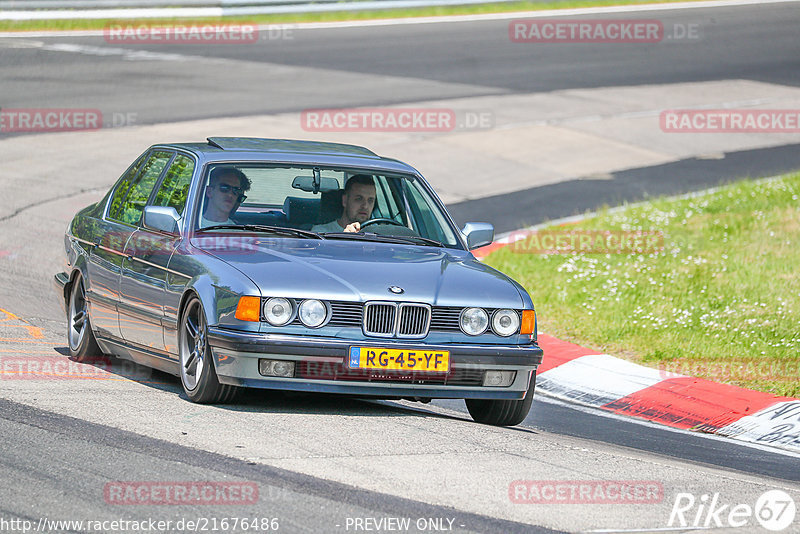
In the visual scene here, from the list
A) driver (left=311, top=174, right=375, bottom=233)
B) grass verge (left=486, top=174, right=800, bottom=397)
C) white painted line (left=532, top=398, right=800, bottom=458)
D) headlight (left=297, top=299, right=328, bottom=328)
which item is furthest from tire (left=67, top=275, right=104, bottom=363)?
grass verge (left=486, top=174, right=800, bottom=397)

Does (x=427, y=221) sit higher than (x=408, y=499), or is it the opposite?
(x=427, y=221)

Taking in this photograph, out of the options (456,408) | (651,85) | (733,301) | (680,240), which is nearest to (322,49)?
(651,85)

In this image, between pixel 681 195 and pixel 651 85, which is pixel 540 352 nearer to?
pixel 681 195

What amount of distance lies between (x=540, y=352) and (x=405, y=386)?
2.85 ft

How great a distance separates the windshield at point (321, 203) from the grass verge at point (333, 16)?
74.4 feet

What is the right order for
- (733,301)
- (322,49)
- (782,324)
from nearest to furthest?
1. (782,324)
2. (733,301)
3. (322,49)

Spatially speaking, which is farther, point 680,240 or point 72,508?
point 680,240

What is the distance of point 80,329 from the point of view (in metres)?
9.04

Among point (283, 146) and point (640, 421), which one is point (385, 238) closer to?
point (283, 146)

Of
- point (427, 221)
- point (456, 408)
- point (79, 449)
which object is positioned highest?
point (427, 221)

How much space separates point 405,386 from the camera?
7078mm

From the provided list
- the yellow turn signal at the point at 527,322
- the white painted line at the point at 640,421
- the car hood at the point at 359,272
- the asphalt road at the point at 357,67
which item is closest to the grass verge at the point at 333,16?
the asphalt road at the point at 357,67

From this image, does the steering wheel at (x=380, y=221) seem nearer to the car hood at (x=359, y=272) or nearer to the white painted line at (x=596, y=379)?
the car hood at (x=359, y=272)

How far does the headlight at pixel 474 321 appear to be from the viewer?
7211mm
